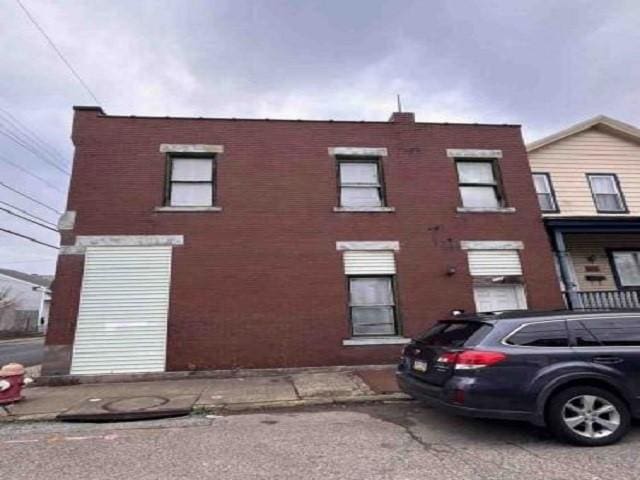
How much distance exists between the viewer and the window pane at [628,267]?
13516 mm

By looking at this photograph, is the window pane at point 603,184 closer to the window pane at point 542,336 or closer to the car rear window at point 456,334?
the window pane at point 542,336

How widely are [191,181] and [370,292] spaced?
574 centimetres

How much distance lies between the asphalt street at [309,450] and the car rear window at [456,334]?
1.15 meters

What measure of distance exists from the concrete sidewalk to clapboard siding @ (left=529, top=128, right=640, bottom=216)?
8837 mm

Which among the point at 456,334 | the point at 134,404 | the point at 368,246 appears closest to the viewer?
the point at 456,334

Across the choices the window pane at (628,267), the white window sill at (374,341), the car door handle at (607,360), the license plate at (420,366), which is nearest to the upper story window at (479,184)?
the white window sill at (374,341)

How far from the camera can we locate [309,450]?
505 cm

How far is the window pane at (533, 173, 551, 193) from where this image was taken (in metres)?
14.0

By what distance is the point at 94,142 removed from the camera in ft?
38.4

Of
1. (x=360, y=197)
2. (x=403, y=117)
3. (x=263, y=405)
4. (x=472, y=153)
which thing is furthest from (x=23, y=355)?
(x=472, y=153)

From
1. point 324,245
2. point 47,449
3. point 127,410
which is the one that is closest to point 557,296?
point 324,245

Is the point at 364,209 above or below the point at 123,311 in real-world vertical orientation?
above

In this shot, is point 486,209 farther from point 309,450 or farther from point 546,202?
point 309,450

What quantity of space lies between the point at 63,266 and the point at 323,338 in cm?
666
